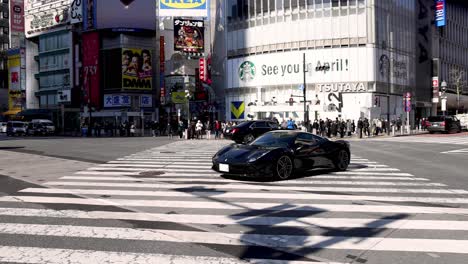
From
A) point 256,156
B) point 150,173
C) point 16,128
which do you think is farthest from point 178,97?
point 256,156

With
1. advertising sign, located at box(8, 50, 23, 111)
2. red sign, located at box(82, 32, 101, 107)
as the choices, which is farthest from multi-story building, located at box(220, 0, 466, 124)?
advertising sign, located at box(8, 50, 23, 111)

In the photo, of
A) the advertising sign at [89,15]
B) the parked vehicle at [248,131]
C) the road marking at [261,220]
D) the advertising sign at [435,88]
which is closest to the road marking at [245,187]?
the road marking at [261,220]

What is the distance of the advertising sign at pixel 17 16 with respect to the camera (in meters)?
80.3

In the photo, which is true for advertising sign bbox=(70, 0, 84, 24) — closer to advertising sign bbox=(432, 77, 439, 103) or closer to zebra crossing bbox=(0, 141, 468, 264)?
advertising sign bbox=(432, 77, 439, 103)

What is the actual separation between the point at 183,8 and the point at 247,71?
14.6 meters

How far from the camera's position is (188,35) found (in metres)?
65.8

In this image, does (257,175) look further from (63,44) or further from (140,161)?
(63,44)

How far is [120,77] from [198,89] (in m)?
11.5

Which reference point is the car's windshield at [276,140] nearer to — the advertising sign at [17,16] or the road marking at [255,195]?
the road marking at [255,195]

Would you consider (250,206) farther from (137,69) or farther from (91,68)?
(91,68)

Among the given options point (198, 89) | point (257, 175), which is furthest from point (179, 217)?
point (198, 89)

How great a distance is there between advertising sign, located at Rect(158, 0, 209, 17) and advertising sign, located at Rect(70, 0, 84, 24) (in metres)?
15.0

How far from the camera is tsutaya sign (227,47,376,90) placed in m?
50.9

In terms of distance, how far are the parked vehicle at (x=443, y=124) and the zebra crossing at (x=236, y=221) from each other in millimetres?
31897
